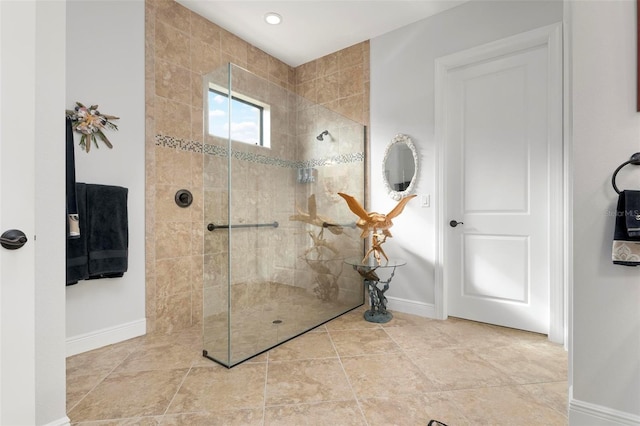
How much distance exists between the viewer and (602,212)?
121 centimetres

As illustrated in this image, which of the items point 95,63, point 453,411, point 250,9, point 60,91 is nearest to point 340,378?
point 453,411

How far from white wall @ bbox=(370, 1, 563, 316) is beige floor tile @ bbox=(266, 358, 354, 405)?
48.7 inches

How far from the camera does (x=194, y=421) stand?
139 centimetres

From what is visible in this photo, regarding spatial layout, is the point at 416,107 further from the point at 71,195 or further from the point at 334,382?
the point at 71,195

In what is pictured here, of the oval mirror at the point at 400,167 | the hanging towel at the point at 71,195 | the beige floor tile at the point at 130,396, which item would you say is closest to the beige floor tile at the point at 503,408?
the beige floor tile at the point at 130,396

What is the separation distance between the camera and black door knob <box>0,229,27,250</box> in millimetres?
1021

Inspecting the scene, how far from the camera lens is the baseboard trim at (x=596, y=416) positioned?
3.80 feet

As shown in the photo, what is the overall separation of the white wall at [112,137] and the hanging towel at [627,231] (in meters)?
2.76

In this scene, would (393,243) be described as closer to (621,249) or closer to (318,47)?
(621,249)

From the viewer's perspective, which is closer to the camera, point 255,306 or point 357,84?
point 255,306

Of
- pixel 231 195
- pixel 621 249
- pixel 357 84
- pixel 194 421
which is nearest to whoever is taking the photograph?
pixel 621 249

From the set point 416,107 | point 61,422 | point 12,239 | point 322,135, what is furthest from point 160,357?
point 416,107

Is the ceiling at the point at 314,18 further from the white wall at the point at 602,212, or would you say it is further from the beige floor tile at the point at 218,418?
the beige floor tile at the point at 218,418

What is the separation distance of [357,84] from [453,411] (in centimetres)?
288
